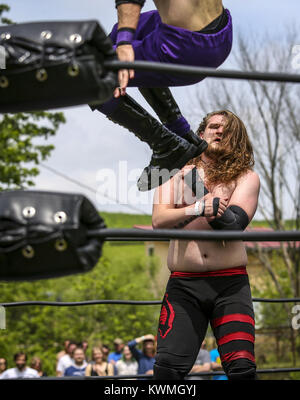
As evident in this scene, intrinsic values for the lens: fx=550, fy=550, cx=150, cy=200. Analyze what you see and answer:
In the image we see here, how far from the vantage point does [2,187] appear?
9.16 metres

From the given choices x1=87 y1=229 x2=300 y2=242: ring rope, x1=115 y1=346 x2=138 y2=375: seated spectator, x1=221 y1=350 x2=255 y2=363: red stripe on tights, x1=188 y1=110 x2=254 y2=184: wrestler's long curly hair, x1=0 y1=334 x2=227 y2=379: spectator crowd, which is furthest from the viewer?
x1=115 y1=346 x2=138 y2=375: seated spectator

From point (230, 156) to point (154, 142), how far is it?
310mm

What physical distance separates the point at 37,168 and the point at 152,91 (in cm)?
809

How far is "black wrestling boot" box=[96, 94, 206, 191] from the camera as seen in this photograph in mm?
1917

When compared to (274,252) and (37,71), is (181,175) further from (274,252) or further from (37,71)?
(274,252)

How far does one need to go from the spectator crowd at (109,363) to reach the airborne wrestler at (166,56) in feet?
9.82

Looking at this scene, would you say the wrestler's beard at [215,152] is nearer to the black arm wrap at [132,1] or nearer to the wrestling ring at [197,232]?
the black arm wrap at [132,1]

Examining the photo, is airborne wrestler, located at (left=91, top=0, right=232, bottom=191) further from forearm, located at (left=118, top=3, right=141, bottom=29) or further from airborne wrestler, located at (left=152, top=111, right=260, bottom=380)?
airborne wrestler, located at (left=152, top=111, right=260, bottom=380)

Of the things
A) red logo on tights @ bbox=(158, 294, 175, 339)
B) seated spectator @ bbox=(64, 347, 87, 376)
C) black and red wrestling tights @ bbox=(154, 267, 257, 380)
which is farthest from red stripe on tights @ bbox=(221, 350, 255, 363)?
seated spectator @ bbox=(64, 347, 87, 376)

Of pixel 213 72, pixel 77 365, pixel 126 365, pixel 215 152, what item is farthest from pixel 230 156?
pixel 126 365

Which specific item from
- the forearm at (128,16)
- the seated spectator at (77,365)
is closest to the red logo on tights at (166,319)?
the forearm at (128,16)

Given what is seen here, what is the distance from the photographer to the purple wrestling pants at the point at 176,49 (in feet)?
5.49

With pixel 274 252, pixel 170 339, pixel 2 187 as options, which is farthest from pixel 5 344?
pixel 170 339

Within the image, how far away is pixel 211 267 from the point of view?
6.28ft
